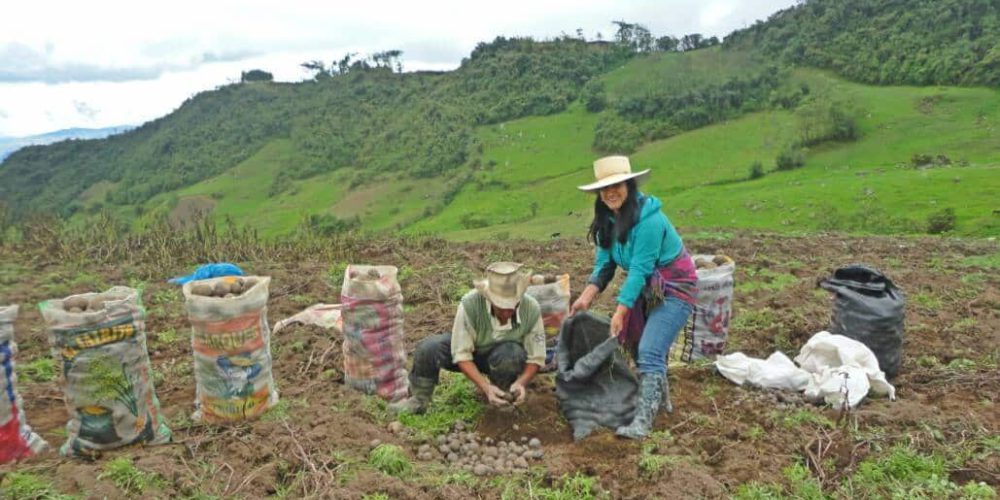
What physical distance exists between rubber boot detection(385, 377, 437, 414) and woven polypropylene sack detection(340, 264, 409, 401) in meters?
0.21

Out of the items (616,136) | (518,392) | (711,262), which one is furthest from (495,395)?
(616,136)

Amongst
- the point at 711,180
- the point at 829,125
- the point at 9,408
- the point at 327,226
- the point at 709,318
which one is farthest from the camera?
the point at 829,125

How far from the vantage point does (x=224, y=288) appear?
4.38m

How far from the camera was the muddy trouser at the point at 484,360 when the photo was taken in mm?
4562

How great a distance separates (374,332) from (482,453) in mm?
1220

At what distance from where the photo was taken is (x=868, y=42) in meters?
58.5

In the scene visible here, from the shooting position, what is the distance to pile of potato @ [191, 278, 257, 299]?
4297 mm

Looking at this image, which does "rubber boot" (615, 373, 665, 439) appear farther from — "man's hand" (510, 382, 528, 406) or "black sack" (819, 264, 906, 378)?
"black sack" (819, 264, 906, 378)

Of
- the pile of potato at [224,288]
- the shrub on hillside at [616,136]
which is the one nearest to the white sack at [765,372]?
the pile of potato at [224,288]

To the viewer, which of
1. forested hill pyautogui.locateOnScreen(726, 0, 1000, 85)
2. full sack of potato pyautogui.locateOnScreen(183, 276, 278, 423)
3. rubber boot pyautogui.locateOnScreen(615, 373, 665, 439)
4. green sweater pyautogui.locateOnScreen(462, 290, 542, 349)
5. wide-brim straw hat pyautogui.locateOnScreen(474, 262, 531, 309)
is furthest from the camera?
forested hill pyautogui.locateOnScreen(726, 0, 1000, 85)

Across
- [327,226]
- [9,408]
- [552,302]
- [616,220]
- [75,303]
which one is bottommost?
[327,226]

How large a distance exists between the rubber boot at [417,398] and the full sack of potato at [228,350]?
2.95ft


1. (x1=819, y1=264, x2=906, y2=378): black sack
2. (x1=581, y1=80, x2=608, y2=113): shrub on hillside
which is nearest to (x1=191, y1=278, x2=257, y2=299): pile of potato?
(x1=819, y1=264, x2=906, y2=378): black sack

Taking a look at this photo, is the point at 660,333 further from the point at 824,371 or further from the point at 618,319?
the point at 824,371
